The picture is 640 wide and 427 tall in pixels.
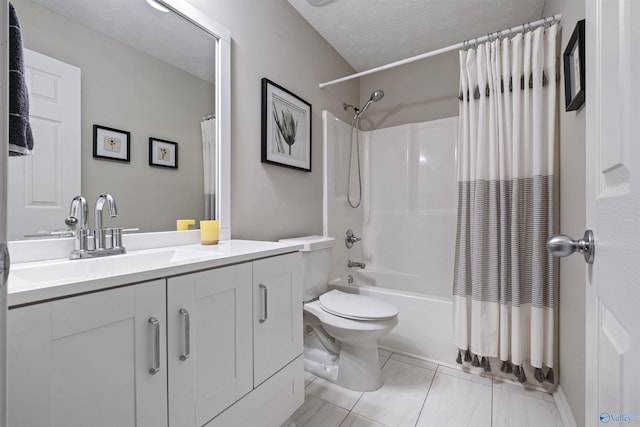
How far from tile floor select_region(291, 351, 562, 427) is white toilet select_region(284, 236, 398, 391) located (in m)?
0.08

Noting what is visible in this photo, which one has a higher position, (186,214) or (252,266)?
(186,214)

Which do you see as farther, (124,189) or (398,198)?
(398,198)

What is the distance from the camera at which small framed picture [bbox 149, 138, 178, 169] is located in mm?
1214

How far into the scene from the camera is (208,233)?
4.39 feet

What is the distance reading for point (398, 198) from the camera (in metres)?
2.71

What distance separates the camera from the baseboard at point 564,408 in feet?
4.27

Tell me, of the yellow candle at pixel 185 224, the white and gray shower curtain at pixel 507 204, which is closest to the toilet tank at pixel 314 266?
the yellow candle at pixel 185 224

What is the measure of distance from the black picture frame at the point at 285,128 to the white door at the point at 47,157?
895mm
